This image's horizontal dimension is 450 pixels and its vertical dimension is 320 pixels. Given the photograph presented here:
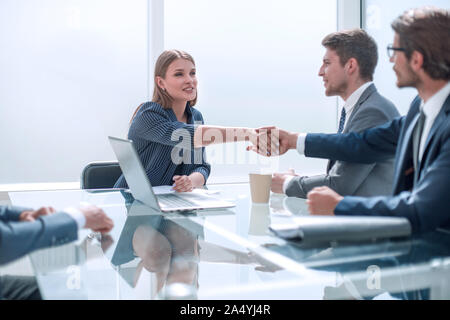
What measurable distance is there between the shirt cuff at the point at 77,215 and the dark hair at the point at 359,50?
1615mm

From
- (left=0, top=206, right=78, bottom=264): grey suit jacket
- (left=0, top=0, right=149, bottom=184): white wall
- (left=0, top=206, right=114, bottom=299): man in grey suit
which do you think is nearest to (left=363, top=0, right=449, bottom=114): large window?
(left=0, top=0, right=149, bottom=184): white wall

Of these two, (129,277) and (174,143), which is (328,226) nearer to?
(129,277)

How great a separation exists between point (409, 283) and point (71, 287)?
669 mm

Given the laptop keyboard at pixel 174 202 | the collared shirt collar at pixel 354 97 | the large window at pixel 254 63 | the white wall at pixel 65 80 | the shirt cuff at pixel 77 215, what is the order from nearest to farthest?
the shirt cuff at pixel 77 215
the laptop keyboard at pixel 174 202
the collared shirt collar at pixel 354 97
the white wall at pixel 65 80
the large window at pixel 254 63

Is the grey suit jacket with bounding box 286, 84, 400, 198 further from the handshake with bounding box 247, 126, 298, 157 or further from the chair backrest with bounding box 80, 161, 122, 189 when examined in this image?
the chair backrest with bounding box 80, 161, 122, 189

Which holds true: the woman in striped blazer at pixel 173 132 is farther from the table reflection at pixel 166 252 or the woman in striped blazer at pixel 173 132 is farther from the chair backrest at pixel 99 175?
the table reflection at pixel 166 252

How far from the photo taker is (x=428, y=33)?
52.4 inches

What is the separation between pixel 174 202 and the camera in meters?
1.84

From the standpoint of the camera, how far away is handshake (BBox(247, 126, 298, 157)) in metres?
2.16

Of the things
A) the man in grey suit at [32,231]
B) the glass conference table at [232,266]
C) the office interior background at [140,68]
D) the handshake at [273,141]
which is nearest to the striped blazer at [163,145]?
the handshake at [273,141]

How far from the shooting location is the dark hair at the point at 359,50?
7.43 feet

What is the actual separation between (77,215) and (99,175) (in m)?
1.62

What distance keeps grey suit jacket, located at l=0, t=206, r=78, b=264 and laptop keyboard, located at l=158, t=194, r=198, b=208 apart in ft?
2.29

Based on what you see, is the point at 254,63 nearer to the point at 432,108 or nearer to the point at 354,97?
the point at 354,97
